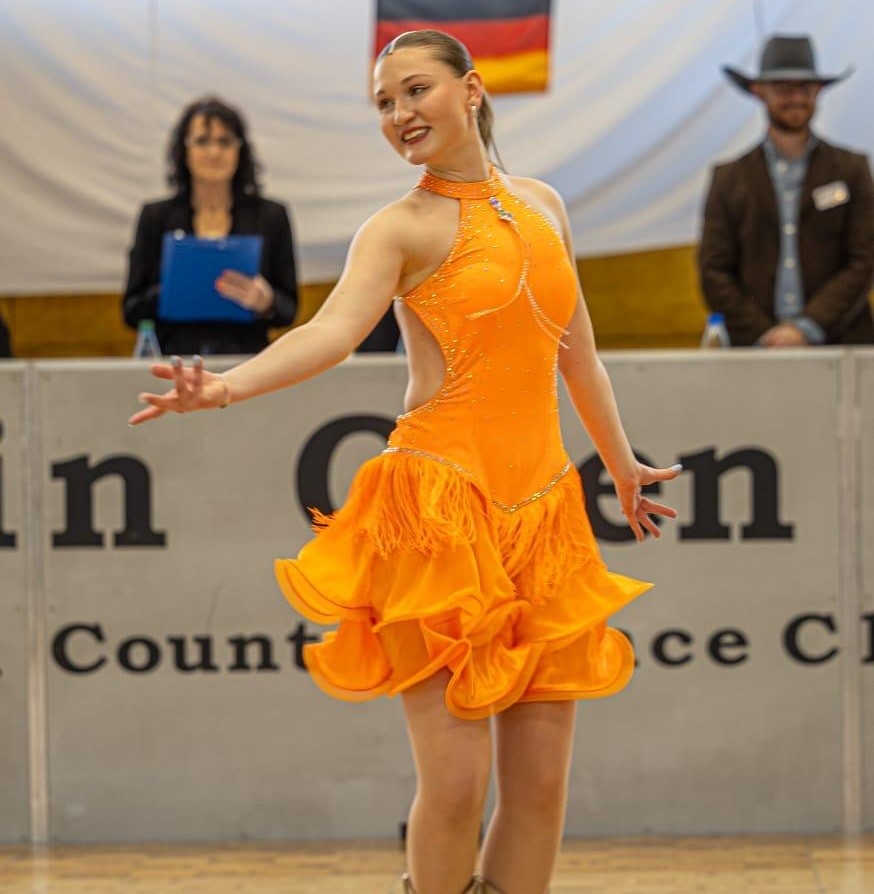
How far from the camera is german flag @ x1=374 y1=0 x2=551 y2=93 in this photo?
582 centimetres

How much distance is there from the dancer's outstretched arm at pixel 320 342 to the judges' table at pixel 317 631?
5.47ft

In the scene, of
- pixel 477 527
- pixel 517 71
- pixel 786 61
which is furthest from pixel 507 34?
pixel 477 527

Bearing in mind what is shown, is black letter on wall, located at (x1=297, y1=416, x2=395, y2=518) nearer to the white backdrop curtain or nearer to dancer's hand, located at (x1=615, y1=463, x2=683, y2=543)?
dancer's hand, located at (x1=615, y1=463, x2=683, y2=543)

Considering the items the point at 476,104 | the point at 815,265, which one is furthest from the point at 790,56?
the point at 476,104

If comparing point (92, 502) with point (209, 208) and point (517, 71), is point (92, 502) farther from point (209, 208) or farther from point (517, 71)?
point (517, 71)

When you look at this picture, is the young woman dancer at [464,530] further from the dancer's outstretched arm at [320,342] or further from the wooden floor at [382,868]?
the wooden floor at [382,868]

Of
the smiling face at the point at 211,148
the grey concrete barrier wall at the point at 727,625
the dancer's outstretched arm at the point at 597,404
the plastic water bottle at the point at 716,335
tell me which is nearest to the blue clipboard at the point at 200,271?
the smiling face at the point at 211,148

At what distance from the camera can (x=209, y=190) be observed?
15.9ft

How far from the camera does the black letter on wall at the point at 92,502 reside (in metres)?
4.16

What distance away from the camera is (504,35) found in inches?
230

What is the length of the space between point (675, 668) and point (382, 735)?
0.80m

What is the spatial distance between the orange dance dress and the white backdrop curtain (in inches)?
131

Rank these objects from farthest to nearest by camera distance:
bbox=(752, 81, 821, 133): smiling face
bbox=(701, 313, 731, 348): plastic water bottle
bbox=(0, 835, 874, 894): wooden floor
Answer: bbox=(752, 81, 821, 133): smiling face < bbox=(701, 313, 731, 348): plastic water bottle < bbox=(0, 835, 874, 894): wooden floor

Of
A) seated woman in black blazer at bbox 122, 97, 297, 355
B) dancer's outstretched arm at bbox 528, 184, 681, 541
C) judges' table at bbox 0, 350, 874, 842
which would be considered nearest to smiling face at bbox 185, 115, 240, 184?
seated woman in black blazer at bbox 122, 97, 297, 355
